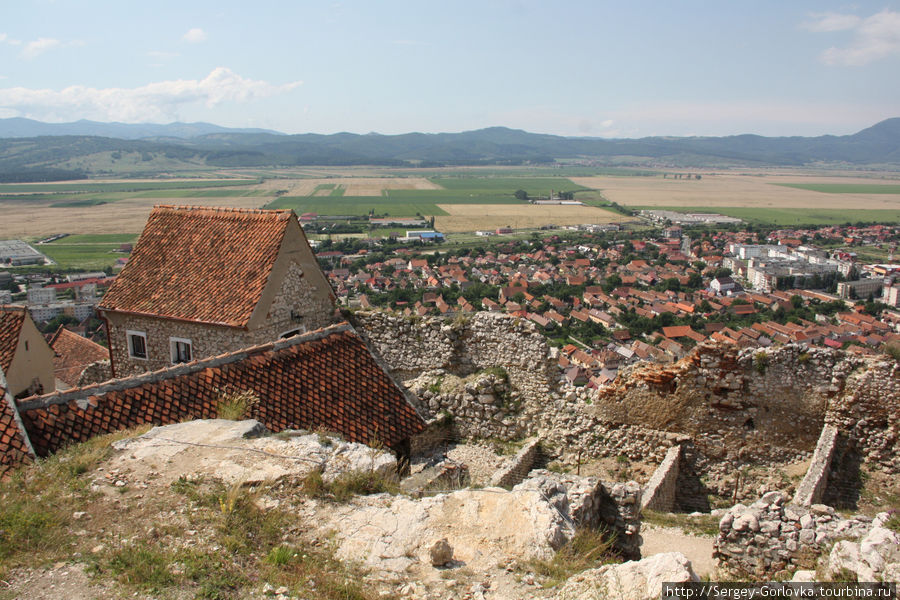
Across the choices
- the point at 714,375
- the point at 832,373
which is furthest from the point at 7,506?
the point at 832,373

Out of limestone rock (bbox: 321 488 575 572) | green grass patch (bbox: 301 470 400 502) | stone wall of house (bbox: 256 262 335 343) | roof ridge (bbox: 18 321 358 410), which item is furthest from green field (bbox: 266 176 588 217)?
limestone rock (bbox: 321 488 575 572)

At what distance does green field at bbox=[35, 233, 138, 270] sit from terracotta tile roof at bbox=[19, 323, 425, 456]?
229 feet

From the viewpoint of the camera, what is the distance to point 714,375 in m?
10.9

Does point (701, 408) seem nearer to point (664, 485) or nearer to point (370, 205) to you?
point (664, 485)

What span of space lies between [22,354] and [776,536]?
42.3 ft

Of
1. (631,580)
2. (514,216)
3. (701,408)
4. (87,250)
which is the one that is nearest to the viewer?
(631,580)

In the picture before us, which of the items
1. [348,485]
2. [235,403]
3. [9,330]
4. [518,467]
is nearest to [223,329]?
[235,403]

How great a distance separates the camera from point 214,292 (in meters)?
12.4

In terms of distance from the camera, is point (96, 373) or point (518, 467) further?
point (96, 373)

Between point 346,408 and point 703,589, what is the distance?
20.3 ft

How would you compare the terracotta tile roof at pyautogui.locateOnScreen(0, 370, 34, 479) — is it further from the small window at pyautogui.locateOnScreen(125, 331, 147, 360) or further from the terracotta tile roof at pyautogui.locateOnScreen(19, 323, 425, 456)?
the small window at pyautogui.locateOnScreen(125, 331, 147, 360)

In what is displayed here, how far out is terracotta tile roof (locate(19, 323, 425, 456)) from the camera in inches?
316

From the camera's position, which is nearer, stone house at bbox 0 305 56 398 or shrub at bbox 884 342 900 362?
shrub at bbox 884 342 900 362

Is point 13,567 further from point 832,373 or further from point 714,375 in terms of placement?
point 832,373
